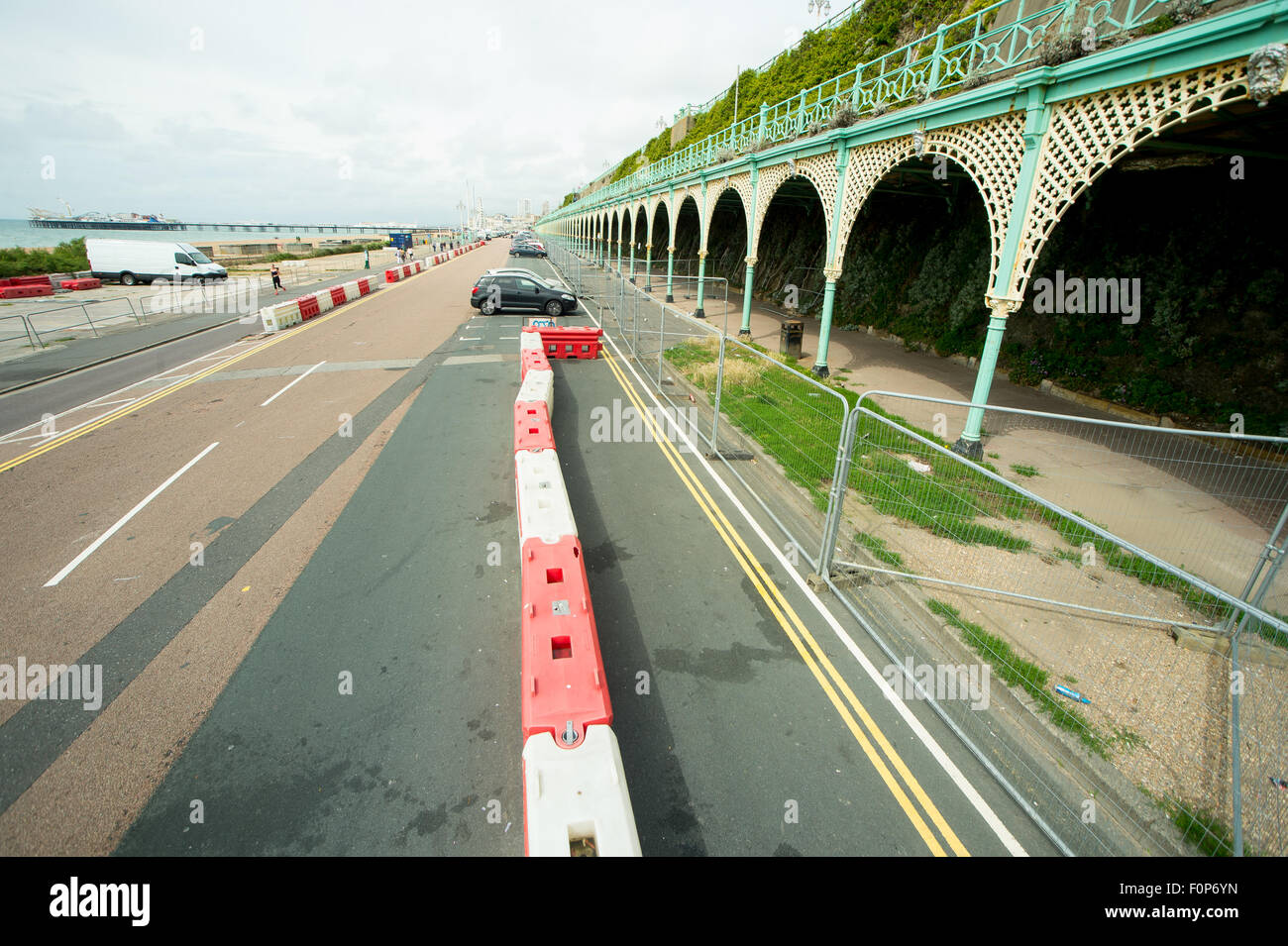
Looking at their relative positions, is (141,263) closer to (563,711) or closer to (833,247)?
(833,247)

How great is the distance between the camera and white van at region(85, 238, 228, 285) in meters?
30.0

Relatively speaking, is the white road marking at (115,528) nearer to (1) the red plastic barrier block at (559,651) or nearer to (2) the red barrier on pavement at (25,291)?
(1) the red plastic barrier block at (559,651)

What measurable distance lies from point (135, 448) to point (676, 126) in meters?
53.6

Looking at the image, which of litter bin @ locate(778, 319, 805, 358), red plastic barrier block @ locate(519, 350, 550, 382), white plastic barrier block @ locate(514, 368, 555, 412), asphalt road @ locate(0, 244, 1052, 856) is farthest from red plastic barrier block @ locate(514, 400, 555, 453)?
litter bin @ locate(778, 319, 805, 358)

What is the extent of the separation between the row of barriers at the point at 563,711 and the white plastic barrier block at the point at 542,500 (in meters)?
0.01

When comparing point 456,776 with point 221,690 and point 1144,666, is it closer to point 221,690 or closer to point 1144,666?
point 221,690

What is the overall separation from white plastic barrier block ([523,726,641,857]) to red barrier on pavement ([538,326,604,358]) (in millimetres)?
13275

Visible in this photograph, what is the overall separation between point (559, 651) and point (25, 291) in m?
38.8

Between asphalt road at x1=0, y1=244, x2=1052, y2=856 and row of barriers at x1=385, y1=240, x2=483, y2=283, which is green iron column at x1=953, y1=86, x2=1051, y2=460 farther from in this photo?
row of barriers at x1=385, y1=240, x2=483, y2=283

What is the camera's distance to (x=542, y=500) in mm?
5934

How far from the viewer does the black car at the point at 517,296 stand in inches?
874

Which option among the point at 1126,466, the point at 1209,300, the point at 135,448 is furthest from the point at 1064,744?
the point at 135,448

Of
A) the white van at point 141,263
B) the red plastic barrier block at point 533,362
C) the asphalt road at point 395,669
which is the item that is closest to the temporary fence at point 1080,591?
the asphalt road at point 395,669

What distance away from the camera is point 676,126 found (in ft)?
165
